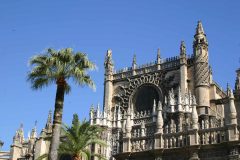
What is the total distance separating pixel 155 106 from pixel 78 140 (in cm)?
1893

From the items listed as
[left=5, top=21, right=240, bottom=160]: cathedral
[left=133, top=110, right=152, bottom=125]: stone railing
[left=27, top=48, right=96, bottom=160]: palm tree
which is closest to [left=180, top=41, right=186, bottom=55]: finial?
[left=5, top=21, right=240, bottom=160]: cathedral

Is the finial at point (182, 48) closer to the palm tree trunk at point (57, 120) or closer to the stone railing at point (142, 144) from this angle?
the stone railing at point (142, 144)

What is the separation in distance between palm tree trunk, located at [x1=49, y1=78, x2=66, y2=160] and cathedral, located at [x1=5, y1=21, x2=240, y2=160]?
805 centimetres

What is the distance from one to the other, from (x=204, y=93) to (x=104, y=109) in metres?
14.0

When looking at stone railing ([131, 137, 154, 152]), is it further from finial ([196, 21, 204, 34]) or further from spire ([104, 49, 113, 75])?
spire ([104, 49, 113, 75])

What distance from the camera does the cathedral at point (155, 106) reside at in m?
28.8

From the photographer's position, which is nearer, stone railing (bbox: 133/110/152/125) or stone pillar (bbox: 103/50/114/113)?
stone railing (bbox: 133/110/152/125)

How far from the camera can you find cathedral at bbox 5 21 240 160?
28750 mm

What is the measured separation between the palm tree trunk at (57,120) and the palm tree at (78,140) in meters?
5.65

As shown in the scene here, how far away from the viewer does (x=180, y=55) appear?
163 ft

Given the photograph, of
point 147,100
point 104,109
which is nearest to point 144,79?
point 147,100

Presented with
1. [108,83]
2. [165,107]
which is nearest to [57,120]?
[165,107]

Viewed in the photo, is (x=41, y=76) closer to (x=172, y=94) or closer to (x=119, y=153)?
(x=119, y=153)

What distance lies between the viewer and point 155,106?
151 feet
